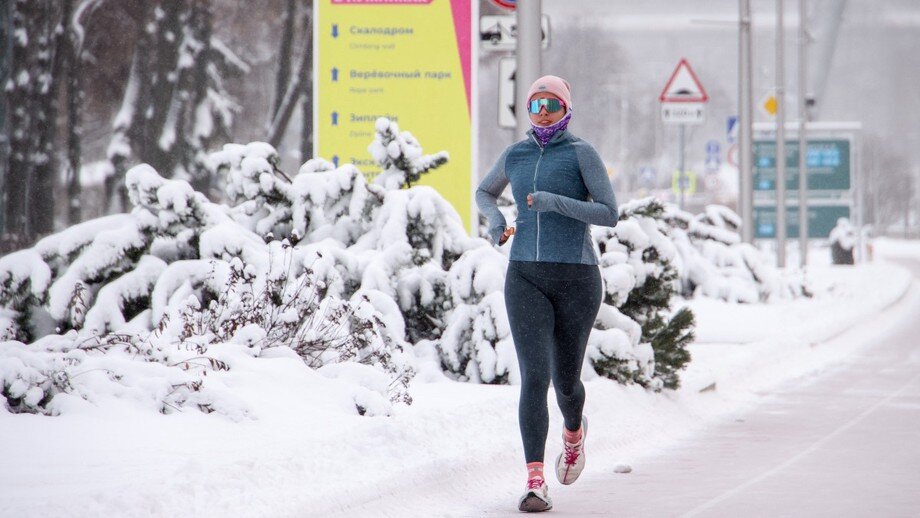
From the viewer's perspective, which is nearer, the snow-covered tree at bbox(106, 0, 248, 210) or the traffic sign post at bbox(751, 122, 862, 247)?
the snow-covered tree at bbox(106, 0, 248, 210)

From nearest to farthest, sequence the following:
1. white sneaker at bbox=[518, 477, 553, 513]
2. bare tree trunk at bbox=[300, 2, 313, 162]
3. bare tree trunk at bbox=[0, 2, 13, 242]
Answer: white sneaker at bbox=[518, 477, 553, 513] < bare tree trunk at bbox=[300, 2, 313, 162] < bare tree trunk at bbox=[0, 2, 13, 242]

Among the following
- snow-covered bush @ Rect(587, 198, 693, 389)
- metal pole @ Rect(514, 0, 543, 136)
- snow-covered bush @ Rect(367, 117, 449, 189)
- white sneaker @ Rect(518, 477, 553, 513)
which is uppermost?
metal pole @ Rect(514, 0, 543, 136)

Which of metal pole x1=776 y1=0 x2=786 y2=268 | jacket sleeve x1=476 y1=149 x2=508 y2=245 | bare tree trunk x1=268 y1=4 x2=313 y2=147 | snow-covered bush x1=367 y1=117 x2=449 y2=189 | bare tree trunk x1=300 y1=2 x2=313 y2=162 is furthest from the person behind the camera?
bare tree trunk x1=268 y1=4 x2=313 y2=147

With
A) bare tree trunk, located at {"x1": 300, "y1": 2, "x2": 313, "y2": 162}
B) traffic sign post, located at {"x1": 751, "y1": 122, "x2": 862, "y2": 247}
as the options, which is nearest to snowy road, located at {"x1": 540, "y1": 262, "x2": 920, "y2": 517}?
bare tree trunk, located at {"x1": 300, "y1": 2, "x2": 313, "y2": 162}

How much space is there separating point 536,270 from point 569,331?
313mm

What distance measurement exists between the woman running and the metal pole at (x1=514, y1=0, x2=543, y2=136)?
5.04 m

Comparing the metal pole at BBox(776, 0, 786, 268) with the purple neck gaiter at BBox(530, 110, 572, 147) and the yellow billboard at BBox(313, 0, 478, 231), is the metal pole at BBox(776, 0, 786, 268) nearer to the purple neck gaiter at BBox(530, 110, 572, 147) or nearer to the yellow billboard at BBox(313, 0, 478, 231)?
the yellow billboard at BBox(313, 0, 478, 231)

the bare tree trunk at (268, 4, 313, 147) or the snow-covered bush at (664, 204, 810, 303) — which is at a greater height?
the bare tree trunk at (268, 4, 313, 147)

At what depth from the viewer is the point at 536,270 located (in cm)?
708

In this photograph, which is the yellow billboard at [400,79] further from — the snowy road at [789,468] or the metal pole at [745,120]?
the metal pole at [745,120]

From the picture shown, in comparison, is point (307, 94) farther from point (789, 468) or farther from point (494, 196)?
point (494, 196)

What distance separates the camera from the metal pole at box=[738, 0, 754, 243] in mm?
26719

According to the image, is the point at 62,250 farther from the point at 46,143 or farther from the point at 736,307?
the point at 46,143

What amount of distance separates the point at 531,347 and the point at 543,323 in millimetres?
112
